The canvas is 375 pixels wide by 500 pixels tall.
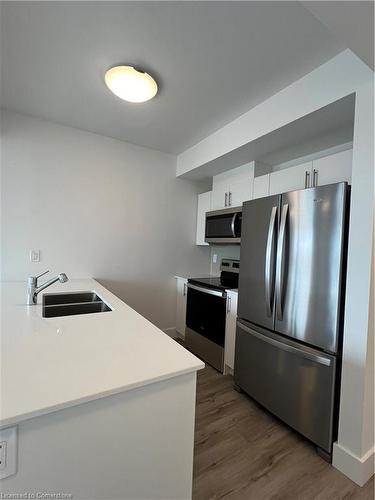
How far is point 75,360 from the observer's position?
2.89 feet

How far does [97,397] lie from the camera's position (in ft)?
2.30

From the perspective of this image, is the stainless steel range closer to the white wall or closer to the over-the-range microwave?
the over-the-range microwave

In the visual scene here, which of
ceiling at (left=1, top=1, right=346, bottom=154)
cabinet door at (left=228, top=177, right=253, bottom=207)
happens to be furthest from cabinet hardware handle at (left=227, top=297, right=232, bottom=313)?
ceiling at (left=1, top=1, right=346, bottom=154)

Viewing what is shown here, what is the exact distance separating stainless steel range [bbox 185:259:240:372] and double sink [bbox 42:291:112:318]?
1191 millimetres

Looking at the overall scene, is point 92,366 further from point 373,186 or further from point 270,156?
point 270,156

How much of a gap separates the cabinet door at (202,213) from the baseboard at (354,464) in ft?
7.94

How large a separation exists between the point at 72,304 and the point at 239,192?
2.03 metres

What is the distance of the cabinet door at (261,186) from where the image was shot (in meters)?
2.38

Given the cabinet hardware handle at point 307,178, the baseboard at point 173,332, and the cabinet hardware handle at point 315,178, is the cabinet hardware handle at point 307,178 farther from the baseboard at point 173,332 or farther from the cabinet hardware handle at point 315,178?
the baseboard at point 173,332

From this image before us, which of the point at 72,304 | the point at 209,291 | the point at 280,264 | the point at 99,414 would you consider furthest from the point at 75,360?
the point at 209,291

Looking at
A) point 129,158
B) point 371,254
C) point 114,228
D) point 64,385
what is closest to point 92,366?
point 64,385

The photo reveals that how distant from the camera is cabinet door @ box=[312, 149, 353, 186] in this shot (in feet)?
5.71

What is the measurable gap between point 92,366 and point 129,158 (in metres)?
2.67

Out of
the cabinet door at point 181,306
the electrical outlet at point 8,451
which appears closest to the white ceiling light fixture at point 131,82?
the electrical outlet at point 8,451
